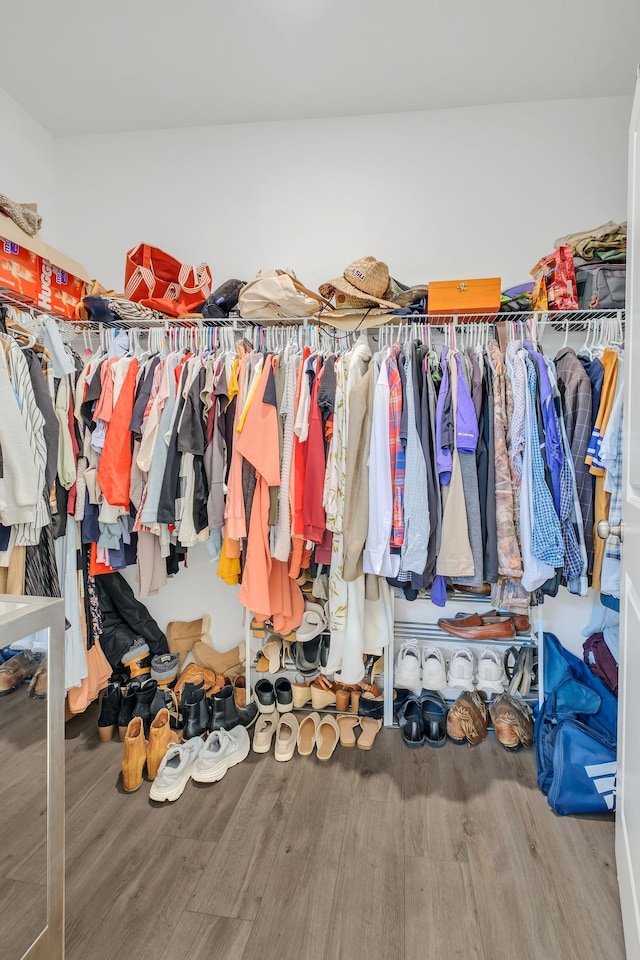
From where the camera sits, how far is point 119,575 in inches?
99.2

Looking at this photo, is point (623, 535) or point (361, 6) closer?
point (623, 535)

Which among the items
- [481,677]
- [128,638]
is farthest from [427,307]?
[128,638]

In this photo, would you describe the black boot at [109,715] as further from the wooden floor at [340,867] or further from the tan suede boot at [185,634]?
the tan suede boot at [185,634]

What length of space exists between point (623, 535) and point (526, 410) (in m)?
0.57

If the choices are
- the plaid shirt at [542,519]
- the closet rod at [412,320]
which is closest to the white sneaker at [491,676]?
the plaid shirt at [542,519]

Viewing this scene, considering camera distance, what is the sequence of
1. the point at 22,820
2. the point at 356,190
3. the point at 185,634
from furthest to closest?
the point at 185,634
the point at 356,190
the point at 22,820

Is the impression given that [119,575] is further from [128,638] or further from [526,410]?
[526,410]

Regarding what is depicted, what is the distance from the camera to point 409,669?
2.18 metres

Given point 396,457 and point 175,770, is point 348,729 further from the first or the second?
point 396,457

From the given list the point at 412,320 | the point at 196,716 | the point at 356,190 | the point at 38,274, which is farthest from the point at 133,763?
the point at 356,190

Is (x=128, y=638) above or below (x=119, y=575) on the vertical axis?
below

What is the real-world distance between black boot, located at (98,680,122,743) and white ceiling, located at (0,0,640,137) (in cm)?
282

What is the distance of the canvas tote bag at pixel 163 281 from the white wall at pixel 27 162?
705 millimetres

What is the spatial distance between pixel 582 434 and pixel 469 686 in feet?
3.94
